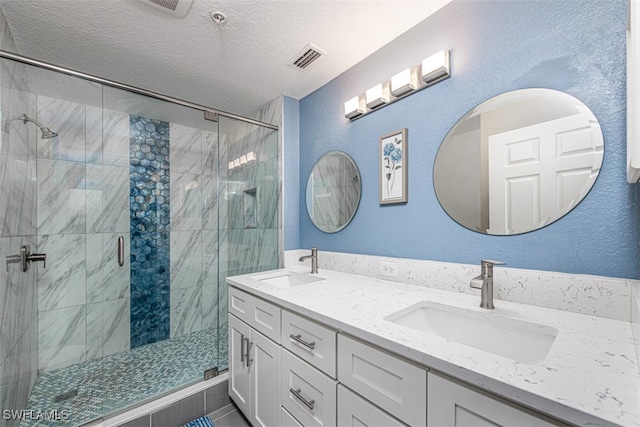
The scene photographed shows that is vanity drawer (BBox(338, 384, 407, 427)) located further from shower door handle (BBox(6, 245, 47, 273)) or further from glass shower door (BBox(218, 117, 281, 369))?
shower door handle (BBox(6, 245, 47, 273))

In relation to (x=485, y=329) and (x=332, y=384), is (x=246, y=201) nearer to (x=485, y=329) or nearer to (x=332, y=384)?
(x=332, y=384)

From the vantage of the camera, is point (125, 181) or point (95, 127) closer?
point (95, 127)

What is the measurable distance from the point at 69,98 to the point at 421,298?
8.21ft

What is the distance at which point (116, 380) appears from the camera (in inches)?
68.3

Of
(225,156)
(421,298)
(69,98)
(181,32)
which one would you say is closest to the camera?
(421,298)

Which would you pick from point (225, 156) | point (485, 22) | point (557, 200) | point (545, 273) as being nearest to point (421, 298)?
point (545, 273)

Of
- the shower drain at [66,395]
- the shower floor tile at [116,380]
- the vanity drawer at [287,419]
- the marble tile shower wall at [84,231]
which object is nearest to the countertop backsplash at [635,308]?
the vanity drawer at [287,419]

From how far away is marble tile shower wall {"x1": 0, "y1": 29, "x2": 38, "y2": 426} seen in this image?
4.23 ft

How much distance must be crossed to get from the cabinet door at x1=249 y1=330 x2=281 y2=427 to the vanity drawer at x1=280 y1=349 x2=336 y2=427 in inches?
2.6

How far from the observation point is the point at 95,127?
1.96 meters

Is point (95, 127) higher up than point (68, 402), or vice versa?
point (95, 127)

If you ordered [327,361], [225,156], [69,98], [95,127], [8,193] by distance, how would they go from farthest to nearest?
[225,156]
[95,127]
[69,98]
[8,193]
[327,361]

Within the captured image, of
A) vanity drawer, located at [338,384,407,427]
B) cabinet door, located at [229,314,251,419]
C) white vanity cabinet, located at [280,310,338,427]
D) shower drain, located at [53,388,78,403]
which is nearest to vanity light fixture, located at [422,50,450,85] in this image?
white vanity cabinet, located at [280,310,338,427]

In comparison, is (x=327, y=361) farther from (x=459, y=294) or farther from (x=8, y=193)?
(x=8, y=193)
